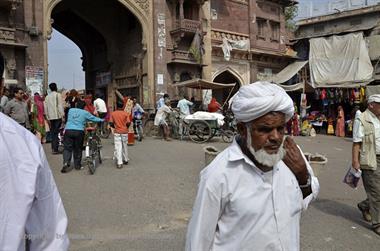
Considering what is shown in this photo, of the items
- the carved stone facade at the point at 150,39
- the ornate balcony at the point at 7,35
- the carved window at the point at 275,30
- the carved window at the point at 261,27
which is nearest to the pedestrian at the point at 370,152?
the carved stone facade at the point at 150,39

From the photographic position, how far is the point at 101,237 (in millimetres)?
4621

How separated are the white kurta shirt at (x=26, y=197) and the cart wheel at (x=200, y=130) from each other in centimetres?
1243

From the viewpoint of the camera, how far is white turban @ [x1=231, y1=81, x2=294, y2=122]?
1922mm

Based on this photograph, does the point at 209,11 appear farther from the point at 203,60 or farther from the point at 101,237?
the point at 101,237

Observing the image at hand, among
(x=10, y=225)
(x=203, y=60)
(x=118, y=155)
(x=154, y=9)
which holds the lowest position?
(x=118, y=155)

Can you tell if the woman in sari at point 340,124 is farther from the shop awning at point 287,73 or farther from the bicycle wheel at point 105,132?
the bicycle wheel at point 105,132

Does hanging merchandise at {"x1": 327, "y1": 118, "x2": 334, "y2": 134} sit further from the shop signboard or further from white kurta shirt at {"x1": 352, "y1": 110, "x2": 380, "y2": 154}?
white kurta shirt at {"x1": 352, "y1": 110, "x2": 380, "y2": 154}

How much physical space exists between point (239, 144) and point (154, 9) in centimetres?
1710

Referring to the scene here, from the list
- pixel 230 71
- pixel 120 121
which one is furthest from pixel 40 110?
pixel 230 71

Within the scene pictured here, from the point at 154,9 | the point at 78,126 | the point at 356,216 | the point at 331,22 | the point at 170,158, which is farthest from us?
the point at 331,22

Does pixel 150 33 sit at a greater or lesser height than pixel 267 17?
lesser

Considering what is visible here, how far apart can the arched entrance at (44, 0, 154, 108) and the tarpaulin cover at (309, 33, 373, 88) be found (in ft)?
31.7

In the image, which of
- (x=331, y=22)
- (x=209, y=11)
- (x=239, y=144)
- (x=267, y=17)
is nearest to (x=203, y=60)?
(x=209, y=11)

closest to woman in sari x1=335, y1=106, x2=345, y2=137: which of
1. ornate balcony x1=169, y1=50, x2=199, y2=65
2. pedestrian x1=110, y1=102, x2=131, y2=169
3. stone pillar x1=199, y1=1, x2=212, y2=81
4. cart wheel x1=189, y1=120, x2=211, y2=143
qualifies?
stone pillar x1=199, y1=1, x2=212, y2=81
